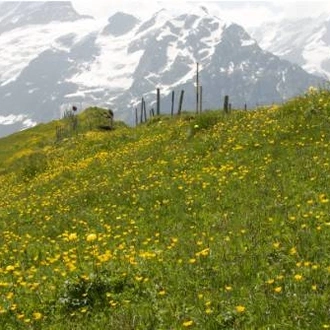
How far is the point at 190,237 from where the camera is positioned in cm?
1291

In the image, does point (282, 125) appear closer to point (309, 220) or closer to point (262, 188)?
point (262, 188)

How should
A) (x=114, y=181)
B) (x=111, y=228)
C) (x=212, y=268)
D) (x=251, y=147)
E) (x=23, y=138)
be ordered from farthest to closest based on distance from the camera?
(x=23, y=138), (x=114, y=181), (x=251, y=147), (x=111, y=228), (x=212, y=268)

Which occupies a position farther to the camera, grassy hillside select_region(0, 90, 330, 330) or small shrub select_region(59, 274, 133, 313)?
small shrub select_region(59, 274, 133, 313)

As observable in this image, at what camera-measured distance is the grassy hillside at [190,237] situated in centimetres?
905

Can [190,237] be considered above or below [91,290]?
below

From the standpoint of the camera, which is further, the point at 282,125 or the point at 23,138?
the point at 23,138

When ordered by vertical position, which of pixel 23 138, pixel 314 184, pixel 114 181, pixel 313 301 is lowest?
pixel 23 138

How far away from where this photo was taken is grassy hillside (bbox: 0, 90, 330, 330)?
9055 millimetres

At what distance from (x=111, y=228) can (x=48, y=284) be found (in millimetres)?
4489

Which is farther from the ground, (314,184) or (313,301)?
(313,301)

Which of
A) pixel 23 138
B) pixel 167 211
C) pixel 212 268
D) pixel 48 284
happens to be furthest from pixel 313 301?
pixel 23 138

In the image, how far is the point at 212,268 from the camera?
10445 mm

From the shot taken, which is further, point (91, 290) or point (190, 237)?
point (190, 237)

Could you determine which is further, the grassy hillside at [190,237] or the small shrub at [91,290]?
the small shrub at [91,290]
